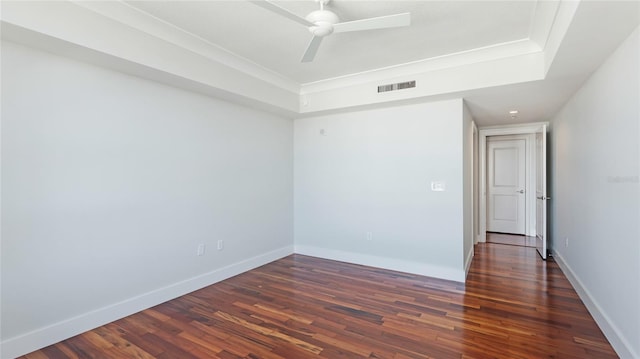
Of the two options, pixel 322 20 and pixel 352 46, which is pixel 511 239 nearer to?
pixel 352 46

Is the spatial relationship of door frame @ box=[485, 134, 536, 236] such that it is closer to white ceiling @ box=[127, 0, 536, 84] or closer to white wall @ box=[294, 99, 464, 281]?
white wall @ box=[294, 99, 464, 281]

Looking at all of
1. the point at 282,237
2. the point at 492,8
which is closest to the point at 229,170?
the point at 282,237

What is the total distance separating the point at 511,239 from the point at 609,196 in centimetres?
420

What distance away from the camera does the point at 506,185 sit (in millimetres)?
6676

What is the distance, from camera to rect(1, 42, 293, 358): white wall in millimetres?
2256

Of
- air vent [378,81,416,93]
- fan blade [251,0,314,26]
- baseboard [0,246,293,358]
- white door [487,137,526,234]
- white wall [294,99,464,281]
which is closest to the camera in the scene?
fan blade [251,0,314,26]

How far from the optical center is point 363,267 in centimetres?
437

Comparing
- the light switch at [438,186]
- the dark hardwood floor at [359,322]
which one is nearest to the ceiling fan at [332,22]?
the light switch at [438,186]

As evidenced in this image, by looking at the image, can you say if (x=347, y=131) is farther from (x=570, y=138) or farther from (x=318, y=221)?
(x=570, y=138)

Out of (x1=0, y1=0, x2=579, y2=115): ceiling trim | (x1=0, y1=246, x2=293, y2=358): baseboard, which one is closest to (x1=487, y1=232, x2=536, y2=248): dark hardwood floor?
(x1=0, y1=0, x2=579, y2=115): ceiling trim

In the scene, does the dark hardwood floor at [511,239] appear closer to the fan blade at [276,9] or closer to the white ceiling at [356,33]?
the white ceiling at [356,33]

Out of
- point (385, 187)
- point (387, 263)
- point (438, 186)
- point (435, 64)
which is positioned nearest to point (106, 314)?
point (387, 263)

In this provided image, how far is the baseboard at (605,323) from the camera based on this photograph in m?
2.08

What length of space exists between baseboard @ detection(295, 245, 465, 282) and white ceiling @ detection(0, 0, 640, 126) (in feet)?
7.15
